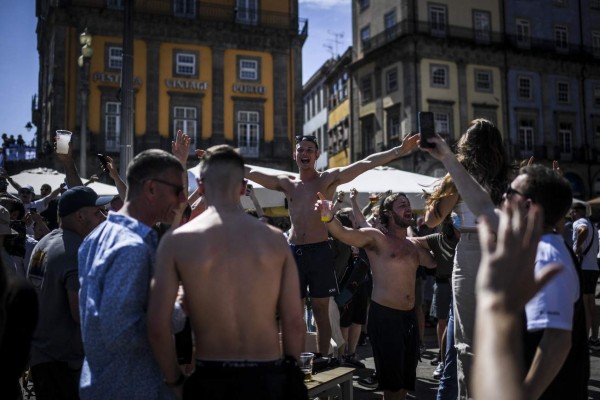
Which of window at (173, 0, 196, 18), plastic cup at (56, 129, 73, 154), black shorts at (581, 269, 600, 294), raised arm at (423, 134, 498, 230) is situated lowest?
black shorts at (581, 269, 600, 294)

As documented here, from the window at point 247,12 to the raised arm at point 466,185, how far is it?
32.3 meters

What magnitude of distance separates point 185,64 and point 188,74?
60cm

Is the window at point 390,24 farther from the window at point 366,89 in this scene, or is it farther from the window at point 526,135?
the window at point 526,135

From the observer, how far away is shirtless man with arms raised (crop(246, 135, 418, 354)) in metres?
5.32

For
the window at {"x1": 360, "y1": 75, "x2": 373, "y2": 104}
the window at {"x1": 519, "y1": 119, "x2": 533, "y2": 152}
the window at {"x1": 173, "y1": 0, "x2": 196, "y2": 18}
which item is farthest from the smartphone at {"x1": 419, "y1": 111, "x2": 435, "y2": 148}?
the window at {"x1": 519, "y1": 119, "x2": 533, "y2": 152}

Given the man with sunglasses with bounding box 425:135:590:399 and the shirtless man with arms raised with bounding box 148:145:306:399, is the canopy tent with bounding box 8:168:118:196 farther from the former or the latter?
the man with sunglasses with bounding box 425:135:590:399

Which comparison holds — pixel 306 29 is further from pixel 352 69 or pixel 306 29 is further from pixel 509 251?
pixel 509 251

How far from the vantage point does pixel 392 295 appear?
4.88m

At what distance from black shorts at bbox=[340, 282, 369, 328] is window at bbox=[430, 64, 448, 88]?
96.8 feet

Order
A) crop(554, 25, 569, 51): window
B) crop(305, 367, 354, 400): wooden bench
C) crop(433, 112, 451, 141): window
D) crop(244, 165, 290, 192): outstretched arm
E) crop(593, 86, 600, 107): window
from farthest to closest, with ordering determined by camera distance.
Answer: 1. crop(593, 86, 600, 107): window
2. crop(554, 25, 569, 51): window
3. crop(433, 112, 451, 141): window
4. crop(244, 165, 290, 192): outstretched arm
5. crop(305, 367, 354, 400): wooden bench

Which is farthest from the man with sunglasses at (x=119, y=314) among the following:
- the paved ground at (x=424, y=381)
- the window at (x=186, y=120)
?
the window at (x=186, y=120)

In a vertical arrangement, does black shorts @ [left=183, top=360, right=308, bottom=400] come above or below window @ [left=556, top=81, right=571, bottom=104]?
below

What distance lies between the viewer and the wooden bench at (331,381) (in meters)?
4.11

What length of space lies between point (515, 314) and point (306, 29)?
33797mm
